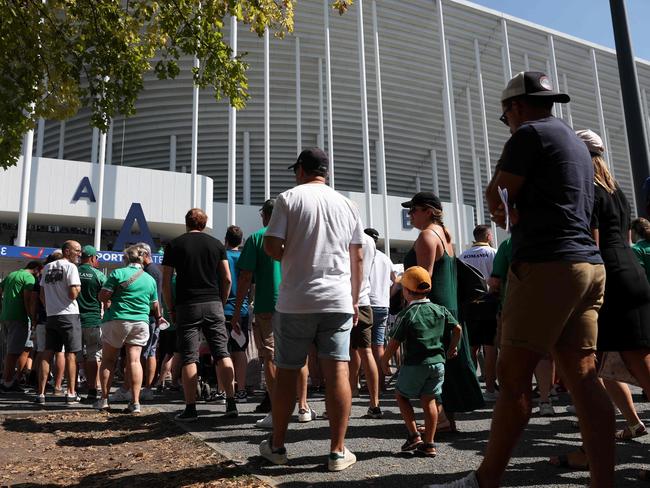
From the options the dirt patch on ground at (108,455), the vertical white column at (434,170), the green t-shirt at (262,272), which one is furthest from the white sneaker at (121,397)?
the vertical white column at (434,170)

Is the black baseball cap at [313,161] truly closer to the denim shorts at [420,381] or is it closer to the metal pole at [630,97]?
the denim shorts at [420,381]

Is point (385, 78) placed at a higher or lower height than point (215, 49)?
higher

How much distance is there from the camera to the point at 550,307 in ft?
6.92

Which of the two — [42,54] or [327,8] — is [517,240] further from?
[327,8]

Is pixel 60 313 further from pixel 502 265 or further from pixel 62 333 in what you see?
pixel 502 265

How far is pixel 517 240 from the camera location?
7.49ft

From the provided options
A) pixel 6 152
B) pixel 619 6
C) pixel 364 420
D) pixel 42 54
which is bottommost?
pixel 364 420

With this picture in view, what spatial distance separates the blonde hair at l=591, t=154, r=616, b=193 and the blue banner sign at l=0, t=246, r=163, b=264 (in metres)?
12.8

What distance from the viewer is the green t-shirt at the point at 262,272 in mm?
4625

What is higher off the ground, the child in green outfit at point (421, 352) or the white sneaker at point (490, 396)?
the child in green outfit at point (421, 352)

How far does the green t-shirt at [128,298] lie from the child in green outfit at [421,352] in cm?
323

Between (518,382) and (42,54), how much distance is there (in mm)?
5821

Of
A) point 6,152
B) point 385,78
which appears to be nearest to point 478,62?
point 385,78

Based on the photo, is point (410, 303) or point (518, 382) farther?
point (410, 303)
